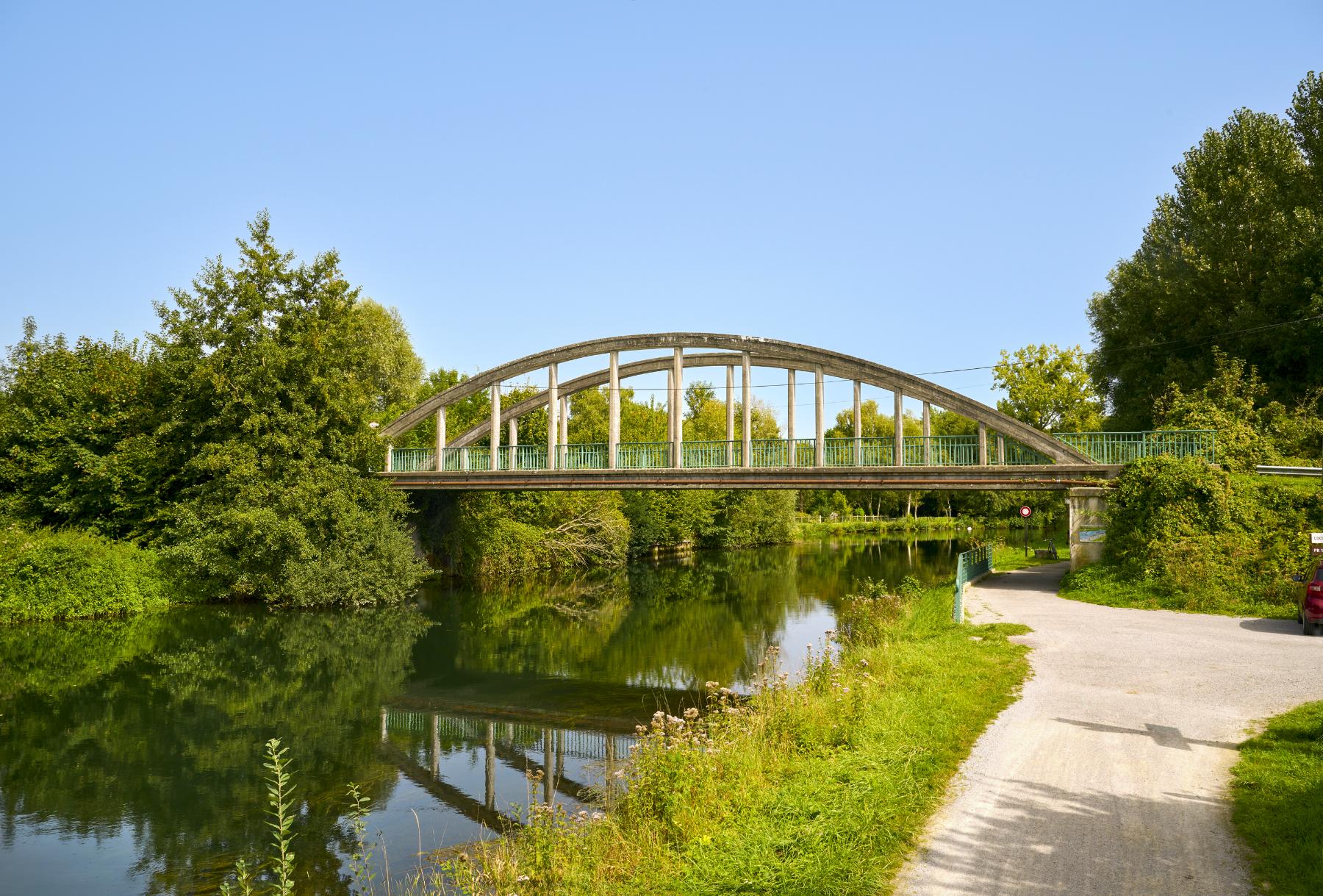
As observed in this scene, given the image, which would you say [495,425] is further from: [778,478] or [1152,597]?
[1152,597]

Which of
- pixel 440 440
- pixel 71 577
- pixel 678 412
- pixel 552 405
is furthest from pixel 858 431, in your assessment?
pixel 71 577

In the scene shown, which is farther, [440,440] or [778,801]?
[440,440]

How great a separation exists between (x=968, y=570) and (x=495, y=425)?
19.6 metres

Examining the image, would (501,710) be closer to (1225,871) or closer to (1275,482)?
(1225,871)

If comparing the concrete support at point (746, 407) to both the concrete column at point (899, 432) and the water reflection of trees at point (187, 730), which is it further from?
the water reflection of trees at point (187, 730)

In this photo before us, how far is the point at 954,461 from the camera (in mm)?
31703

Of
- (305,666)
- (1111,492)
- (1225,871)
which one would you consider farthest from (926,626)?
(305,666)

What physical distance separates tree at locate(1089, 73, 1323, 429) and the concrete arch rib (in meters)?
8.79

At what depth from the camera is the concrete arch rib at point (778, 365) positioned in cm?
2734

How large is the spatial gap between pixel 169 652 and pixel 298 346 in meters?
11.7

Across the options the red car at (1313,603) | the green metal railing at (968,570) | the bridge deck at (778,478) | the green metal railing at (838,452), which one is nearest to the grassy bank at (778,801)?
the green metal railing at (968,570)

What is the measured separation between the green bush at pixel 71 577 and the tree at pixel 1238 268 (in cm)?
3610

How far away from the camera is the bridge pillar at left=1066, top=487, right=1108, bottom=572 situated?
82.0ft

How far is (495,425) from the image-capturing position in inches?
1426
